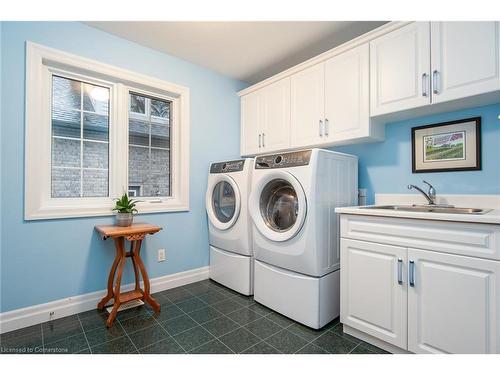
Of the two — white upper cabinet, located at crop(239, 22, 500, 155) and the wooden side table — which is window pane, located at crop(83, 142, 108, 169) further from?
white upper cabinet, located at crop(239, 22, 500, 155)

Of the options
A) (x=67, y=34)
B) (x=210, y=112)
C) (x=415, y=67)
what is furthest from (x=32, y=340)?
(x=415, y=67)

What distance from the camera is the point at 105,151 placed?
229 cm

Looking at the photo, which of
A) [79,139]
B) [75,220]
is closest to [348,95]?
[79,139]

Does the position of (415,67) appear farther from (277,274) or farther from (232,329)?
(232,329)

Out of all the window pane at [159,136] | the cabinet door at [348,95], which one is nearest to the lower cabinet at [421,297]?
the cabinet door at [348,95]

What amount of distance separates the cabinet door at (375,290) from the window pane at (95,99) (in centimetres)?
235

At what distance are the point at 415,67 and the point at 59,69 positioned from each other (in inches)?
106

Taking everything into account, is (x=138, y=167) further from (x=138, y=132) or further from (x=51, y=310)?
(x=51, y=310)

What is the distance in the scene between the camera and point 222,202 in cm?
267

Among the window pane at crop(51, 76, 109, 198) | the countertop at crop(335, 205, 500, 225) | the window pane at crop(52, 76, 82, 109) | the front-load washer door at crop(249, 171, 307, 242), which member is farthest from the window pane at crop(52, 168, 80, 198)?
the countertop at crop(335, 205, 500, 225)

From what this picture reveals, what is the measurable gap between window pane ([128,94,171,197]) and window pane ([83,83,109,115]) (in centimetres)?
23

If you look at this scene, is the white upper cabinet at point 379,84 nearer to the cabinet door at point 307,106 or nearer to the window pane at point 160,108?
the cabinet door at point 307,106

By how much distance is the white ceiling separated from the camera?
2.09 m

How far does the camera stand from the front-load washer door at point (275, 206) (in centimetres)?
197
